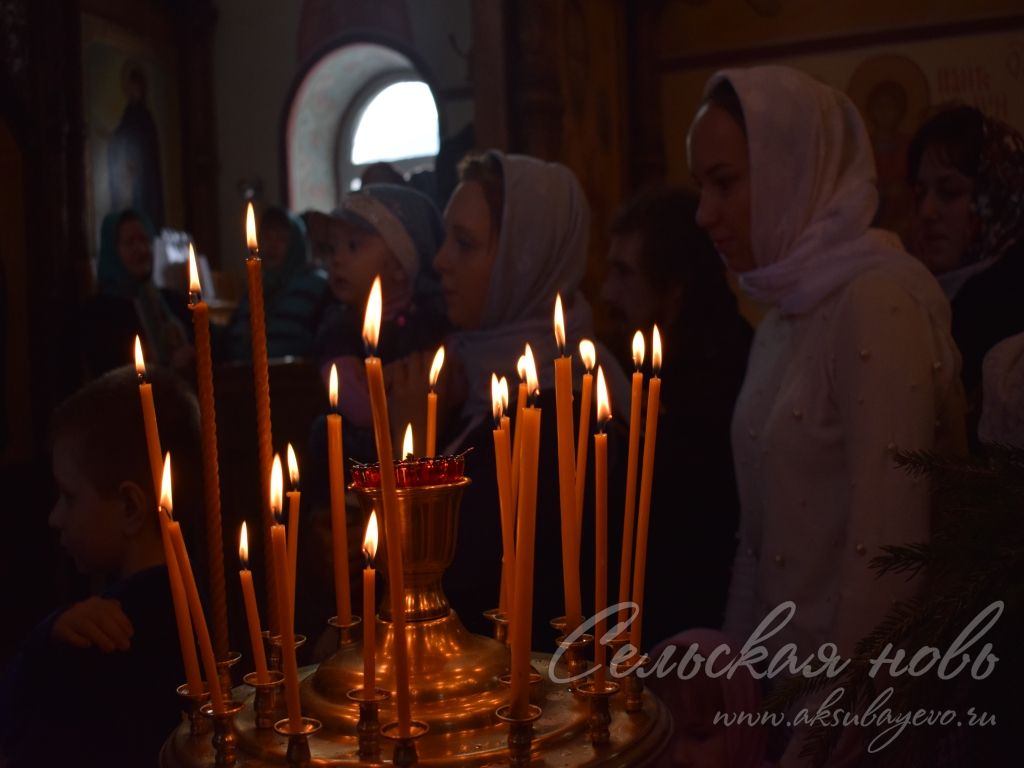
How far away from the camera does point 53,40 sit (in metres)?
6.26

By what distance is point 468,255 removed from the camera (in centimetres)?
253

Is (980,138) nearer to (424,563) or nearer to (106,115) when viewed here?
(424,563)

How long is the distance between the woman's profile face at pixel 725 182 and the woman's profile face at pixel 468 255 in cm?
58

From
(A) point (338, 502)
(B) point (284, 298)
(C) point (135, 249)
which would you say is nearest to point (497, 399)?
(A) point (338, 502)

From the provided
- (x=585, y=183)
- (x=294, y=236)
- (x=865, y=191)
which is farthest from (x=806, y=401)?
(x=294, y=236)

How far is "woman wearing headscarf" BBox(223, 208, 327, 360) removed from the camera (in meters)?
5.30

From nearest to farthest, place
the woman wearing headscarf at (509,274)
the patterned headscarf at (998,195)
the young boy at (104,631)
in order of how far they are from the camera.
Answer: the young boy at (104,631) → the woman wearing headscarf at (509,274) → the patterned headscarf at (998,195)

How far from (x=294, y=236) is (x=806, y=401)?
4802 mm

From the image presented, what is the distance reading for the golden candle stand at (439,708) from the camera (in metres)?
0.81

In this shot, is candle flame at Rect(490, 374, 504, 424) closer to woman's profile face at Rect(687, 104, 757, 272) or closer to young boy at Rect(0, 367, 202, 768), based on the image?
young boy at Rect(0, 367, 202, 768)

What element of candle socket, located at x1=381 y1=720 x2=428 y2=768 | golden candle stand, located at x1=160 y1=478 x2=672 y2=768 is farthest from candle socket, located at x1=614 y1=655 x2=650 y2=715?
candle socket, located at x1=381 y1=720 x2=428 y2=768

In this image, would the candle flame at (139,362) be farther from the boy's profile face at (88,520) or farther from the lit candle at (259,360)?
the boy's profile face at (88,520)

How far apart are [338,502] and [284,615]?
0.09m

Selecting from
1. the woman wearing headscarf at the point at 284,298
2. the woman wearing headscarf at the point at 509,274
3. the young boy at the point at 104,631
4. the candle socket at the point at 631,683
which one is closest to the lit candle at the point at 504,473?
the candle socket at the point at 631,683
